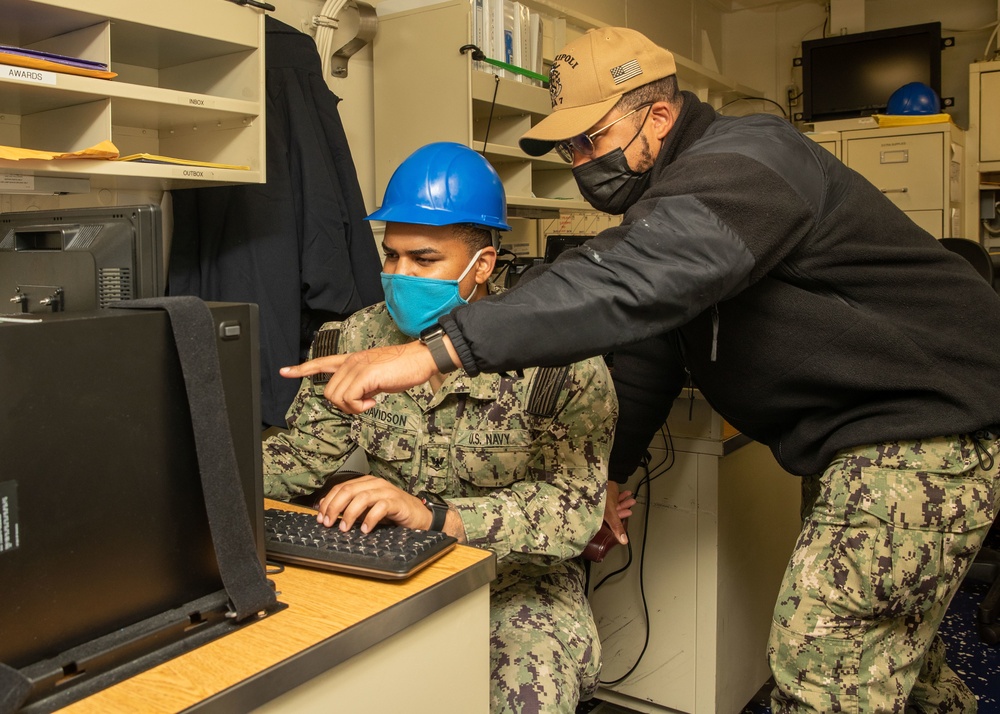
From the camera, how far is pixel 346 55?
2.59 metres

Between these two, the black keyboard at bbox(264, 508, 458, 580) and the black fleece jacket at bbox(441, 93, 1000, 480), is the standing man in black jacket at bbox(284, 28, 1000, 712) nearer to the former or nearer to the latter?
the black fleece jacket at bbox(441, 93, 1000, 480)

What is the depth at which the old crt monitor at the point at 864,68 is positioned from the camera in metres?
4.69

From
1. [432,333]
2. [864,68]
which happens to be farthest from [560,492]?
[864,68]

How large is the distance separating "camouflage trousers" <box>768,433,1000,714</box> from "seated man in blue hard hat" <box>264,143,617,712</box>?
362 mm

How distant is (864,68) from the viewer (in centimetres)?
480

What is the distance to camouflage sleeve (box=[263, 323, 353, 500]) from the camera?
1.63m

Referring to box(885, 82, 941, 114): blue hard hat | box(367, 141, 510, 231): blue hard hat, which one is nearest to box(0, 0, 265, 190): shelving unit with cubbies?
box(367, 141, 510, 231): blue hard hat

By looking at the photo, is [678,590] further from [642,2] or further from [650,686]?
[642,2]

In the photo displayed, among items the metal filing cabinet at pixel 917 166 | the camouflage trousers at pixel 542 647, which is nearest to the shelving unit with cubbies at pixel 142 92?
the camouflage trousers at pixel 542 647

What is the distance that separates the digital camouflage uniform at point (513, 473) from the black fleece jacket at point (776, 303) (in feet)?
0.95

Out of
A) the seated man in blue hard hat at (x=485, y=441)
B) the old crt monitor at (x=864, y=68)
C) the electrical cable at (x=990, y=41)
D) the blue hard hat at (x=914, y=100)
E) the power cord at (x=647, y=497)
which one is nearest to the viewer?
the seated man in blue hard hat at (x=485, y=441)

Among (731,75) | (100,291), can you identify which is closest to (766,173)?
(100,291)

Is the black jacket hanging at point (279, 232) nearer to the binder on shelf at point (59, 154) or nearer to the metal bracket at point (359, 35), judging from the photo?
the metal bracket at point (359, 35)

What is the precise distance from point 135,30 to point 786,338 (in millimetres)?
1398
